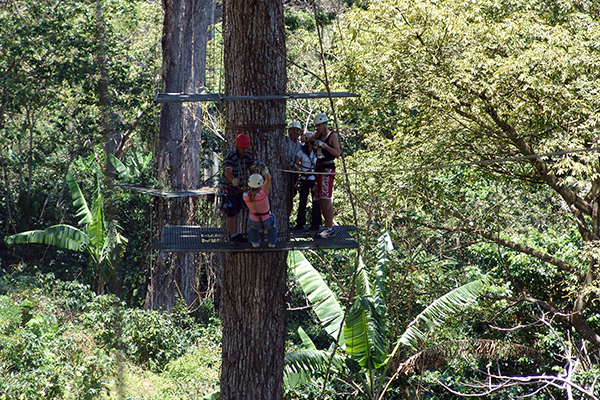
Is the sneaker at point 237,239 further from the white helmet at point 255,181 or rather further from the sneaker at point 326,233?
the sneaker at point 326,233

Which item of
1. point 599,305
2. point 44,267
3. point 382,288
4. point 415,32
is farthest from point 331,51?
point 44,267

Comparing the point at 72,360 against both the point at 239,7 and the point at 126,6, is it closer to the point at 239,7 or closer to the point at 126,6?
the point at 239,7

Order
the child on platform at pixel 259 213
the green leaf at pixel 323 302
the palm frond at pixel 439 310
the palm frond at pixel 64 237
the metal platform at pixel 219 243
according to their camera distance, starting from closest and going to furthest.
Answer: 1. the metal platform at pixel 219 243
2. the child on platform at pixel 259 213
3. the green leaf at pixel 323 302
4. the palm frond at pixel 439 310
5. the palm frond at pixel 64 237

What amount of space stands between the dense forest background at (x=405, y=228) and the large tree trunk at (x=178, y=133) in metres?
0.77

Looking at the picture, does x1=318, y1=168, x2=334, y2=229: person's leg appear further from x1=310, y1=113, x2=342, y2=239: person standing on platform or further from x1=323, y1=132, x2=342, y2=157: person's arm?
x1=323, y1=132, x2=342, y2=157: person's arm

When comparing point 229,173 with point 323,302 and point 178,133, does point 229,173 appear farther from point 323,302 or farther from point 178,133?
point 178,133

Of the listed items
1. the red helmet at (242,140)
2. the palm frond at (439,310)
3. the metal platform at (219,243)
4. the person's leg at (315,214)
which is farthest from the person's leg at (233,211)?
the palm frond at (439,310)

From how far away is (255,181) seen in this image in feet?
15.3

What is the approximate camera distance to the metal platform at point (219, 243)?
4504 mm

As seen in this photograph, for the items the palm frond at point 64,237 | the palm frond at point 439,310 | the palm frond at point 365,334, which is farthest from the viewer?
the palm frond at point 64,237

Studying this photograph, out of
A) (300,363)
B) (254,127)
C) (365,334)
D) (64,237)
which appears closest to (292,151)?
(254,127)

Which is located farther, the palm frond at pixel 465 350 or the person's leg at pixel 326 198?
the palm frond at pixel 465 350

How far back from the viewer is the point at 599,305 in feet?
32.6

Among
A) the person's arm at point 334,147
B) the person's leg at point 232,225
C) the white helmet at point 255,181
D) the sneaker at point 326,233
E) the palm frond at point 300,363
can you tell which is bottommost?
the palm frond at point 300,363
